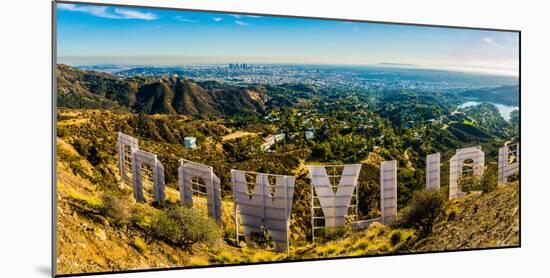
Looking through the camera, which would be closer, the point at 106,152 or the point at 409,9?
the point at 106,152

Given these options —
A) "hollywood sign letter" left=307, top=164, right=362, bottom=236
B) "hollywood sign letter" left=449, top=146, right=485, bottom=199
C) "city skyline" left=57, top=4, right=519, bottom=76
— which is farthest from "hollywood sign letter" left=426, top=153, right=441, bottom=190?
"city skyline" left=57, top=4, right=519, bottom=76

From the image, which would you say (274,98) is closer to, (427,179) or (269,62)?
(269,62)

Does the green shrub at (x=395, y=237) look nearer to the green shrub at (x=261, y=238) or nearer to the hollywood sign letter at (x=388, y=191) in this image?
the hollywood sign letter at (x=388, y=191)

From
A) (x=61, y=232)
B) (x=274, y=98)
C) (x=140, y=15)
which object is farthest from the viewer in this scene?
(x=274, y=98)

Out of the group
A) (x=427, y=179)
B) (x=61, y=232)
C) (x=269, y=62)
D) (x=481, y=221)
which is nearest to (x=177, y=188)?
(x=61, y=232)

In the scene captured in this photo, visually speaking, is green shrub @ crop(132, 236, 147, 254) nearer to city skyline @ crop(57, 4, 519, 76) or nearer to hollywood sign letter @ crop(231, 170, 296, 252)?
hollywood sign letter @ crop(231, 170, 296, 252)

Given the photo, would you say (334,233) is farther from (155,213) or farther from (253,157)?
(155,213)

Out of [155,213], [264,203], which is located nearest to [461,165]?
[264,203]
